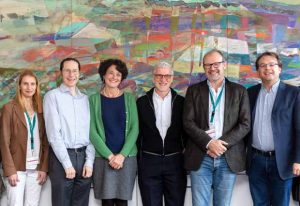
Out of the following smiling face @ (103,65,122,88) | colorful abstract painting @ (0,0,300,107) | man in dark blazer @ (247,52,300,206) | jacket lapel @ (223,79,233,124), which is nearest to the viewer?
man in dark blazer @ (247,52,300,206)

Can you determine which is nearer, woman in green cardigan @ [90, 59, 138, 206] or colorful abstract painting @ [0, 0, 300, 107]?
woman in green cardigan @ [90, 59, 138, 206]

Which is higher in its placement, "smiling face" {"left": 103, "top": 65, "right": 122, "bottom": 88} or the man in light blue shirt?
"smiling face" {"left": 103, "top": 65, "right": 122, "bottom": 88}

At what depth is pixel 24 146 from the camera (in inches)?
114

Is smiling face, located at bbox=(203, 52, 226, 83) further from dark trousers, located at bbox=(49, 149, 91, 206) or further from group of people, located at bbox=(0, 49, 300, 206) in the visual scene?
dark trousers, located at bbox=(49, 149, 91, 206)

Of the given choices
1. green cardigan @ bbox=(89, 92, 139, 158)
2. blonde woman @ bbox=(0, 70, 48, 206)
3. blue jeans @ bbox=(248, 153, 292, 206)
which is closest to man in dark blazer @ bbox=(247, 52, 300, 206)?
blue jeans @ bbox=(248, 153, 292, 206)

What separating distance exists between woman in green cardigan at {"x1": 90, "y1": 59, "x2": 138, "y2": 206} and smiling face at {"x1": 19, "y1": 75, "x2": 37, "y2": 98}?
44 centimetres

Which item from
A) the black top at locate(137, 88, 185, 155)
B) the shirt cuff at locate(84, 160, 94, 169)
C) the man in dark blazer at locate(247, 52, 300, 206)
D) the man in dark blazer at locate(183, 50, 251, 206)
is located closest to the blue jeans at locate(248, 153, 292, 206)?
the man in dark blazer at locate(247, 52, 300, 206)

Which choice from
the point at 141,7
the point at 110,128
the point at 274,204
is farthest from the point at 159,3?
the point at 274,204

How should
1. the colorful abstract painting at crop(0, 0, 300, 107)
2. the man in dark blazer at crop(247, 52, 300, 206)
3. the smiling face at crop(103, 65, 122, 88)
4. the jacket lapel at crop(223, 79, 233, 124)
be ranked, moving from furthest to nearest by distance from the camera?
the colorful abstract painting at crop(0, 0, 300, 107) < the smiling face at crop(103, 65, 122, 88) < the jacket lapel at crop(223, 79, 233, 124) < the man in dark blazer at crop(247, 52, 300, 206)

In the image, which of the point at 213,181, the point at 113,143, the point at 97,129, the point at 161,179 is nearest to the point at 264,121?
the point at 213,181

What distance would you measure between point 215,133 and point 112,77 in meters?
0.88

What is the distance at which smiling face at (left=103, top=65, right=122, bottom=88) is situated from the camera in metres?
2.99

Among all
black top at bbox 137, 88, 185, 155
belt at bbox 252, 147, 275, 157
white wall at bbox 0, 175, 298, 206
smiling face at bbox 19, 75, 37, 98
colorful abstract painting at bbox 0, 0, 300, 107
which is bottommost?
white wall at bbox 0, 175, 298, 206

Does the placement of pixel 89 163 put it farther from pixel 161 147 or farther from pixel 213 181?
pixel 213 181
